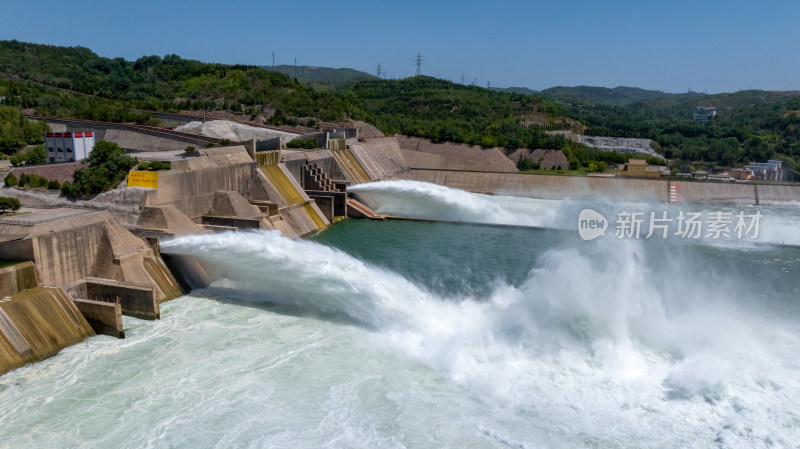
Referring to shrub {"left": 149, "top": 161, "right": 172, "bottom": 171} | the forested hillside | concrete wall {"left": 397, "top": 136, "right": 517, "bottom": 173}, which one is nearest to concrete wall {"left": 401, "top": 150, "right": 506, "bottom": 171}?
concrete wall {"left": 397, "top": 136, "right": 517, "bottom": 173}

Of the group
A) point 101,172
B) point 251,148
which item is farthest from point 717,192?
point 101,172

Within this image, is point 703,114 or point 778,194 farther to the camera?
point 703,114

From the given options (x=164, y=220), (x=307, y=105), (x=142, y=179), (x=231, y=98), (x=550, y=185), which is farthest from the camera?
(x=231, y=98)

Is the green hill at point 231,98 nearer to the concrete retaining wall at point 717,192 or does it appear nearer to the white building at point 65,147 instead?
the white building at point 65,147

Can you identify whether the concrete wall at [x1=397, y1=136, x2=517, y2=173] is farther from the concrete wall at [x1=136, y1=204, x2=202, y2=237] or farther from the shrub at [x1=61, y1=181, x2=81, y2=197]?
the shrub at [x1=61, y1=181, x2=81, y2=197]

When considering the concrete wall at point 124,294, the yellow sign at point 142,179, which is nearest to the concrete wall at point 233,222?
the yellow sign at point 142,179

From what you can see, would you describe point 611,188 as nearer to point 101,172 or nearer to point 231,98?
point 101,172
